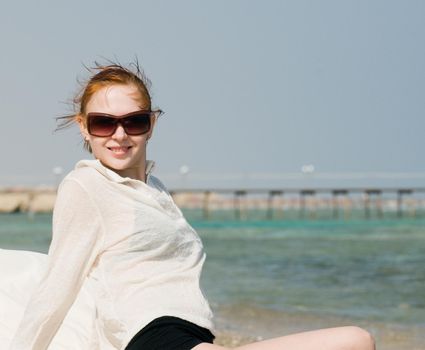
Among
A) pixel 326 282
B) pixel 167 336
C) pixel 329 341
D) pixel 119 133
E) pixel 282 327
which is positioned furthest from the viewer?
pixel 326 282

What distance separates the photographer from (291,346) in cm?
228

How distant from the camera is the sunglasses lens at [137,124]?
2.72 metres

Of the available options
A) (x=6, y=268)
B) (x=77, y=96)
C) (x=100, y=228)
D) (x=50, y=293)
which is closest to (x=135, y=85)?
(x=77, y=96)

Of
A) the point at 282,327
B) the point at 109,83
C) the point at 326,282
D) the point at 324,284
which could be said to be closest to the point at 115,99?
the point at 109,83


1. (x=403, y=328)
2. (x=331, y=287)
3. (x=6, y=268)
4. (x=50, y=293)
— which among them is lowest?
(x=331, y=287)

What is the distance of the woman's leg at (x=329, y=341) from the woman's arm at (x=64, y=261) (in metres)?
0.53

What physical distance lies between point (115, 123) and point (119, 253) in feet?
1.20

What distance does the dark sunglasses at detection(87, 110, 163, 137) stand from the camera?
2.71 metres

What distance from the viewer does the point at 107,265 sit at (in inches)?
102

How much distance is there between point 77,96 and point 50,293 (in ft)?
1.86

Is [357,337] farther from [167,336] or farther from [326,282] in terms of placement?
[326,282]

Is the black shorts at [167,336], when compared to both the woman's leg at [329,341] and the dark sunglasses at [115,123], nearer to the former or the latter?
the woman's leg at [329,341]

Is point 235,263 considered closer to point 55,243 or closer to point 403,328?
point 403,328

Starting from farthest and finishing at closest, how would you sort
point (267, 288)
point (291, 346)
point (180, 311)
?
point (267, 288) < point (180, 311) < point (291, 346)
